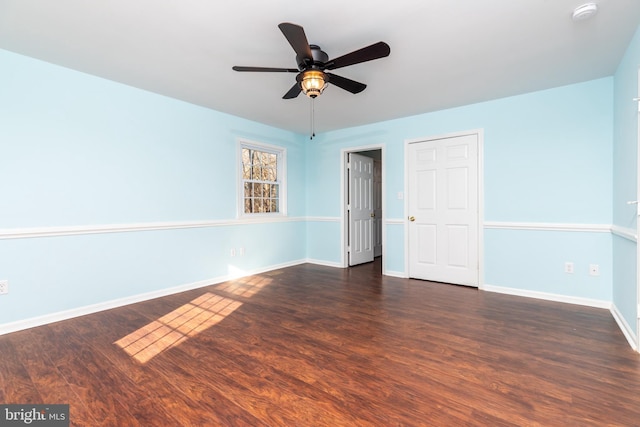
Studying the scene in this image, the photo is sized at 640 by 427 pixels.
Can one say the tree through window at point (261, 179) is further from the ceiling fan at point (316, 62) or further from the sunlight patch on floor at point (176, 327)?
the ceiling fan at point (316, 62)

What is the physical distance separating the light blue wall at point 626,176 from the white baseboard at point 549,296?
0.72ft

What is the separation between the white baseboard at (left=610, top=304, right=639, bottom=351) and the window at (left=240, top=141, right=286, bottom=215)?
15.0 feet

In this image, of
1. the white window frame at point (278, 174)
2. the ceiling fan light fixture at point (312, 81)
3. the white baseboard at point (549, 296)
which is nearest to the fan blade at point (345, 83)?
the ceiling fan light fixture at point (312, 81)

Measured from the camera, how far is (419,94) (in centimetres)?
370

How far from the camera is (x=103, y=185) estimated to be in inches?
129

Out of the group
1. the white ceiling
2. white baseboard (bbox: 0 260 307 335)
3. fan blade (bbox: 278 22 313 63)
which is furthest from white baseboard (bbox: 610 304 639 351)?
white baseboard (bbox: 0 260 307 335)

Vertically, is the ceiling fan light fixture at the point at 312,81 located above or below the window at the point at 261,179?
above

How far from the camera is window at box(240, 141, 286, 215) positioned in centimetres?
490

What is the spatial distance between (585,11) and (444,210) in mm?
2662

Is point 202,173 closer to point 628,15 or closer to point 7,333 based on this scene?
point 7,333

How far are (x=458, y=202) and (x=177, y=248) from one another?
12.9 feet

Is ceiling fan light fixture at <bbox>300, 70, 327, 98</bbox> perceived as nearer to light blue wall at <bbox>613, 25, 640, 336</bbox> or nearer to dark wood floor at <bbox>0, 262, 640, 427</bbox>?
dark wood floor at <bbox>0, 262, 640, 427</bbox>

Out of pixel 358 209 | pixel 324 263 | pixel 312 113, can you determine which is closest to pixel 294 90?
pixel 312 113

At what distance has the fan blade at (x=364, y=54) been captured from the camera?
2.05 metres
